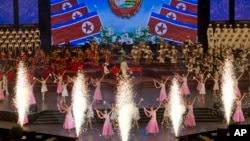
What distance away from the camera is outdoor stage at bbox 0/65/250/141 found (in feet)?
74.6

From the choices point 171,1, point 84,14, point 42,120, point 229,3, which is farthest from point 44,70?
point 229,3

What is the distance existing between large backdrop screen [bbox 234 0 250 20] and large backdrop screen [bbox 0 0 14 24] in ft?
46.9

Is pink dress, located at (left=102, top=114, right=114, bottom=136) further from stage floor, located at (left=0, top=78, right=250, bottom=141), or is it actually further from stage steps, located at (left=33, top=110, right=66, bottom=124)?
stage steps, located at (left=33, top=110, right=66, bottom=124)

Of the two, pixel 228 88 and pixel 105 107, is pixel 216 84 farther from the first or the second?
pixel 105 107

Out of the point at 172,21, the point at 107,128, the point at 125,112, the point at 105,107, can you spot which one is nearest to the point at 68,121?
the point at 107,128

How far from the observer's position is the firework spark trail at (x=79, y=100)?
24047mm

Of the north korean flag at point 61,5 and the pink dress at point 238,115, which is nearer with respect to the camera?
the pink dress at point 238,115

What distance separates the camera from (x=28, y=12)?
124 ft

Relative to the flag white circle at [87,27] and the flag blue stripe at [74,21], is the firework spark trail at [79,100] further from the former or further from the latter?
the flag blue stripe at [74,21]

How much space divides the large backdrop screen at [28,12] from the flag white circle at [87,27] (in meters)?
3.06

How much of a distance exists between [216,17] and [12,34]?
12861mm

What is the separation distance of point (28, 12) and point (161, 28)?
337 inches

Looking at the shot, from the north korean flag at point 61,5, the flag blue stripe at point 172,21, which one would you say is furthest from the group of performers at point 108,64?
the north korean flag at point 61,5

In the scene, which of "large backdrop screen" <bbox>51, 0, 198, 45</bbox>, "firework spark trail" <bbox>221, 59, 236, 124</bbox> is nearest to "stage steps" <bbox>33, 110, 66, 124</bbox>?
"firework spark trail" <bbox>221, 59, 236, 124</bbox>
